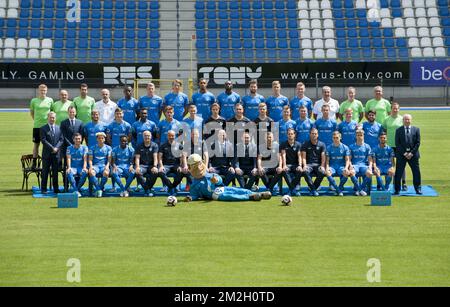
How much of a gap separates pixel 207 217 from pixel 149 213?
3.93 feet

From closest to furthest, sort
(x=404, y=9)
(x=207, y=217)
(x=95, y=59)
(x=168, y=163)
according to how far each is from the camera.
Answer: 1. (x=207, y=217)
2. (x=168, y=163)
3. (x=95, y=59)
4. (x=404, y=9)

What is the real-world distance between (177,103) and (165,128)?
0.97 meters

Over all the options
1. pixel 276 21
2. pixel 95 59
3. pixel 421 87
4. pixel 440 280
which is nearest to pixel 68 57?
pixel 95 59

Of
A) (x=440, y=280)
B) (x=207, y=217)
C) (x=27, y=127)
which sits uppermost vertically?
(x=27, y=127)

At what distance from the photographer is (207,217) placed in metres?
16.5

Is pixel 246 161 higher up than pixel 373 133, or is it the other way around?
pixel 373 133

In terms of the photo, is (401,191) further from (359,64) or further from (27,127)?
(359,64)

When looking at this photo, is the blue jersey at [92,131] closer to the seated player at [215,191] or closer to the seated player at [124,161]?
the seated player at [124,161]

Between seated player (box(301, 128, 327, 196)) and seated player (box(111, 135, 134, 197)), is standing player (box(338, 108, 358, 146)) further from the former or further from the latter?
seated player (box(111, 135, 134, 197))

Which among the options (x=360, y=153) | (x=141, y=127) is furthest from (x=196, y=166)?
(x=360, y=153)

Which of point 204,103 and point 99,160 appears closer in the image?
point 99,160

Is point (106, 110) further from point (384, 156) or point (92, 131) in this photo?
point (384, 156)

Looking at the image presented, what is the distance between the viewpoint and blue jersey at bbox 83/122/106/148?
19.9m

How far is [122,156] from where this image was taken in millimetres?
19750
